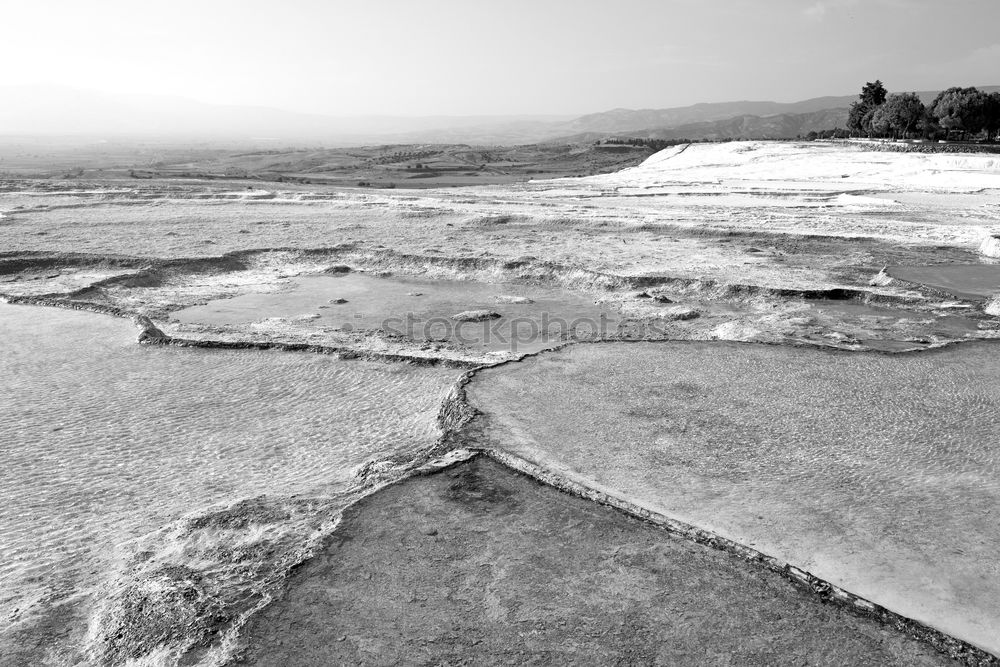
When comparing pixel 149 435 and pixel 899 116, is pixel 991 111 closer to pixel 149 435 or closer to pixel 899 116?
pixel 899 116

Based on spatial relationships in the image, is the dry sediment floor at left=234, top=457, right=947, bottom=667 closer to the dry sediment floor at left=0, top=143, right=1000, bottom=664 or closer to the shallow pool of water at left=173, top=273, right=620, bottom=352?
the dry sediment floor at left=0, top=143, right=1000, bottom=664

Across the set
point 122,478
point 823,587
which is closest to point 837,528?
point 823,587

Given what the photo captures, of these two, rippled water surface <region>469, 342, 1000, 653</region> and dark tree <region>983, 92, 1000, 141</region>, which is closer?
rippled water surface <region>469, 342, 1000, 653</region>

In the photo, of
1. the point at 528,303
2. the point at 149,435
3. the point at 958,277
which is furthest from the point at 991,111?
the point at 149,435

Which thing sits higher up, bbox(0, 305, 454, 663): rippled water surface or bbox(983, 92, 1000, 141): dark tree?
bbox(983, 92, 1000, 141): dark tree

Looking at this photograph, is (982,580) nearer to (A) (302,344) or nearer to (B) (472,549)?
(B) (472,549)
